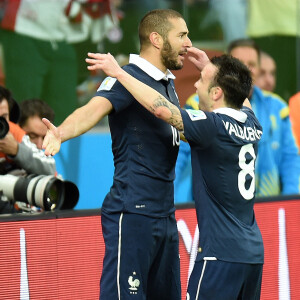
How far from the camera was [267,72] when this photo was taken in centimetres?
831

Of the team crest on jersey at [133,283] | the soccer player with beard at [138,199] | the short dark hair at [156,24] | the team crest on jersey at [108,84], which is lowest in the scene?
the team crest on jersey at [133,283]

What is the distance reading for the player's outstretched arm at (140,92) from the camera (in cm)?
424

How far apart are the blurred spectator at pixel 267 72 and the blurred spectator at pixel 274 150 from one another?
1056mm

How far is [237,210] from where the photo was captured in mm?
4320

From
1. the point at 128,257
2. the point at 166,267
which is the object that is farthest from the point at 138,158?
the point at 166,267

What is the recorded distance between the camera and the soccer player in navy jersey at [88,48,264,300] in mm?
4227

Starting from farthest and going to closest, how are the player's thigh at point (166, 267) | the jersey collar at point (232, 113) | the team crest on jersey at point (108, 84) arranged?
the player's thigh at point (166, 267)
the team crest on jersey at point (108, 84)
the jersey collar at point (232, 113)

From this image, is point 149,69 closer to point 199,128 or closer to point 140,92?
point 140,92

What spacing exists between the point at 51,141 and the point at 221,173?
86 centimetres

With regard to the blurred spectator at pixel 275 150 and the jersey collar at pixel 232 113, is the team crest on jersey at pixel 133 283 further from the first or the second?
the blurred spectator at pixel 275 150

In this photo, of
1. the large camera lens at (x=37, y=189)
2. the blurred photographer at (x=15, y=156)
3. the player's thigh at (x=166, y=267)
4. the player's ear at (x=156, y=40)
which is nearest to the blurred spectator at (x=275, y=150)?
the blurred photographer at (x=15, y=156)

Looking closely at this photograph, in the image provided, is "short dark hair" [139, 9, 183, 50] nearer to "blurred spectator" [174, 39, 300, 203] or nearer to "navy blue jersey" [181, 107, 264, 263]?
"navy blue jersey" [181, 107, 264, 263]

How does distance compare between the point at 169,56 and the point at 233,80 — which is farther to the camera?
the point at 169,56

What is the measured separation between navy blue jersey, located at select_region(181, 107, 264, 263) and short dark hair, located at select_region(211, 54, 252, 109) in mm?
70
